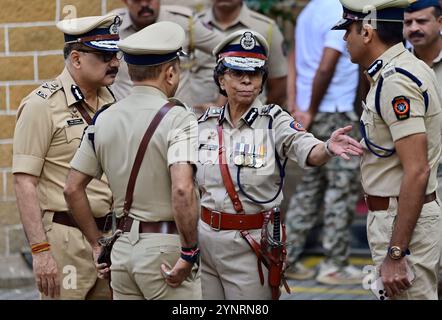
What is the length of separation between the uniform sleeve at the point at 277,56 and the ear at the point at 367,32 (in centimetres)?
293

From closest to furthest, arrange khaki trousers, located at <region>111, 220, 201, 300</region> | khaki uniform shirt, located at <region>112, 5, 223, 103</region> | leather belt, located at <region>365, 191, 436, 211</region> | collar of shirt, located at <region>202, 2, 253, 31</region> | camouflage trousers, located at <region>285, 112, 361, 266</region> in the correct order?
khaki trousers, located at <region>111, 220, 201, 300</region>, leather belt, located at <region>365, 191, 436, 211</region>, khaki uniform shirt, located at <region>112, 5, 223, 103</region>, collar of shirt, located at <region>202, 2, 253, 31</region>, camouflage trousers, located at <region>285, 112, 361, 266</region>

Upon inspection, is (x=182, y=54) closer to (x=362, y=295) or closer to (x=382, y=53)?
(x=382, y=53)

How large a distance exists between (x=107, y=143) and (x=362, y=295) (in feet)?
11.2

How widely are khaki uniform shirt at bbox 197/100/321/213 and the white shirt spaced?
106 inches

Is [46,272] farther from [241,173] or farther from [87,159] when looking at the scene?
[241,173]

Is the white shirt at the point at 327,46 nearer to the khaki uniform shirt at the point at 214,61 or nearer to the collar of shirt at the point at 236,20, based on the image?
the khaki uniform shirt at the point at 214,61

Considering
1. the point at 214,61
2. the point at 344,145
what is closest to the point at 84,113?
the point at 344,145

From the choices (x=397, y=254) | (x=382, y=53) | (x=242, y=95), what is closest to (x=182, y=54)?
(x=242, y=95)

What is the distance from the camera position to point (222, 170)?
6.21 meters

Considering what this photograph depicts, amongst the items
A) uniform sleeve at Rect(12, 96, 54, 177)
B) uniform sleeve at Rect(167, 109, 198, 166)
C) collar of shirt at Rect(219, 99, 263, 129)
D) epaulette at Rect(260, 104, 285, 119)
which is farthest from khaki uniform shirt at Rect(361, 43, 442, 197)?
uniform sleeve at Rect(12, 96, 54, 177)

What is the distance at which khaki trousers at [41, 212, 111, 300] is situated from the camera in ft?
20.9

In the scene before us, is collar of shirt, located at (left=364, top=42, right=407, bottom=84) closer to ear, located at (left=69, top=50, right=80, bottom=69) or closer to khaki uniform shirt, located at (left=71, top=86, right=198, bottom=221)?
khaki uniform shirt, located at (left=71, top=86, right=198, bottom=221)

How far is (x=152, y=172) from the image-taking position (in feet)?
18.1
